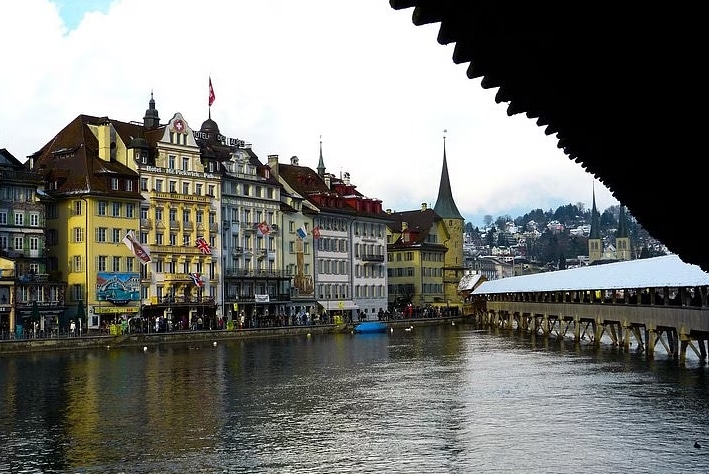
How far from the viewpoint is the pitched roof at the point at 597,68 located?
5.34 m

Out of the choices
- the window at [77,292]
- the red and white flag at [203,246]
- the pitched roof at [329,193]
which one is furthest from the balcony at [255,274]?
the window at [77,292]

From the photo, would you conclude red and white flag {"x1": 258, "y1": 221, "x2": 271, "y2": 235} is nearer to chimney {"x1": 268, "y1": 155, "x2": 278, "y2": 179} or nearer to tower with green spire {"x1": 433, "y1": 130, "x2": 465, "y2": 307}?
chimney {"x1": 268, "y1": 155, "x2": 278, "y2": 179}

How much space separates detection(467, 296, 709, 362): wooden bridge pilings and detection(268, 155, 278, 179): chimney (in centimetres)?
2950

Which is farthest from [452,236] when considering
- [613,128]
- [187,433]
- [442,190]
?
[613,128]

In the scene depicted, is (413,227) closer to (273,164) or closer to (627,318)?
(273,164)

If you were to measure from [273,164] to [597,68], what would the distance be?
10627 cm

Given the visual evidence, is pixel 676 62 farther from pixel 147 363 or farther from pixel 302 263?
pixel 302 263

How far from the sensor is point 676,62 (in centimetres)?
577

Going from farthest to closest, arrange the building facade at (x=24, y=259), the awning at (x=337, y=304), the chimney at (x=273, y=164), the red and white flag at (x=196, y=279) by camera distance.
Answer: the awning at (x=337, y=304) → the chimney at (x=273, y=164) → the red and white flag at (x=196, y=279) → the building facade at (x=24, y=259)

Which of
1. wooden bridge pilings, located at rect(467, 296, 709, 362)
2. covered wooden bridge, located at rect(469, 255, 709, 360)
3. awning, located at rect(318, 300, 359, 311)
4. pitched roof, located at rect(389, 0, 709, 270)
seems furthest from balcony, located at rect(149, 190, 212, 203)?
pitched roof, located at rect(389, 0, 709, 270)

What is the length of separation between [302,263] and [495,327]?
2303 centimetres

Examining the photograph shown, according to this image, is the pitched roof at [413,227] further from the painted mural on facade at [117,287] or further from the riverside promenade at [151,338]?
the painted mural on facade at [117,287]

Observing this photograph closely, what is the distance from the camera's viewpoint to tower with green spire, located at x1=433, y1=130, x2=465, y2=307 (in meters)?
148

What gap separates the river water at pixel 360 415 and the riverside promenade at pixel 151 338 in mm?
8393
